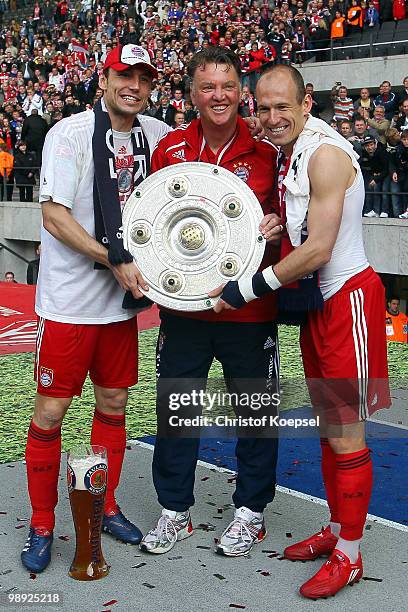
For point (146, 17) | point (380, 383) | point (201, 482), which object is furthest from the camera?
point (146, 17)

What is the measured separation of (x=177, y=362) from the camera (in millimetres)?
3865

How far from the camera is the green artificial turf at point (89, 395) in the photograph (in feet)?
18.6

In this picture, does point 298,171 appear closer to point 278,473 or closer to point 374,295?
point 374,295

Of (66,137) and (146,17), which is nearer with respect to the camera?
(66,137)

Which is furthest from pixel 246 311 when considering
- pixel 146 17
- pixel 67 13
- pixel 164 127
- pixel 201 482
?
pixel 67 13

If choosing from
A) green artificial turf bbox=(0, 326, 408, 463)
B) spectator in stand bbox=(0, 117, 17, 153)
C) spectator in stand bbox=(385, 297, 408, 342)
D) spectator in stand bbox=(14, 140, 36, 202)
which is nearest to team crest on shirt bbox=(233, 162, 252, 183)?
green artificial turf bbox=(0, 326, 408, 463)

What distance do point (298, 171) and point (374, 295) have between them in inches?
22.1

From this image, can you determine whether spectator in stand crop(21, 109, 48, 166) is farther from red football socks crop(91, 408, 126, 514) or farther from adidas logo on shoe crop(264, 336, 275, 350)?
adidas logo on shoe crop(264, 336, 275, 350)

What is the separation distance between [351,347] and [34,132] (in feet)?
50.0

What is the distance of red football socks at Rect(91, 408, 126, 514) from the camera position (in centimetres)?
395

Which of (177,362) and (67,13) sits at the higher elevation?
(67,13)

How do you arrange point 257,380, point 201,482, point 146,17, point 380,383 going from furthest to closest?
point 146,17, point 201,482, point 257,380, point 380,383

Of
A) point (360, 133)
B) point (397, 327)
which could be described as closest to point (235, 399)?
point (397, 327)

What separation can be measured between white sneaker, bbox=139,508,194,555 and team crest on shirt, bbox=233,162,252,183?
1.41m
